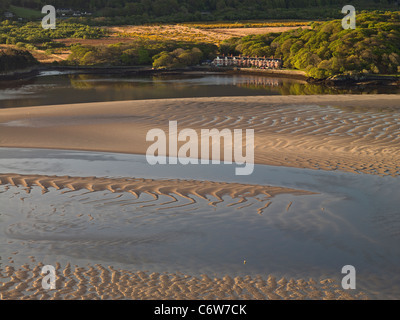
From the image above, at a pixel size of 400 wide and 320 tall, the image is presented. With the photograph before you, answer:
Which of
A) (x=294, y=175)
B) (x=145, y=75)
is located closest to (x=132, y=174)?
(x=294, y=175)

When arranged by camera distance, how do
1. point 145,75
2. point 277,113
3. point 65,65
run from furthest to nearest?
point 65,65 → point 145,75 → point 277,113

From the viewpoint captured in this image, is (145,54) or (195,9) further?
(195,9)

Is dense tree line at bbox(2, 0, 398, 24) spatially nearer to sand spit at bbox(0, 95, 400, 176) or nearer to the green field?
the green field

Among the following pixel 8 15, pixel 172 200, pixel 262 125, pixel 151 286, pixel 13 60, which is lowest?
pixel 151 286

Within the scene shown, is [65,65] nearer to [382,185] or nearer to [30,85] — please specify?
→ [30,85]

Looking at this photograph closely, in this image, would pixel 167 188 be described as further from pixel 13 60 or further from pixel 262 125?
pixel 13 60

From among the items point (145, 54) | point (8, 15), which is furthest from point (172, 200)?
point (8, 15)

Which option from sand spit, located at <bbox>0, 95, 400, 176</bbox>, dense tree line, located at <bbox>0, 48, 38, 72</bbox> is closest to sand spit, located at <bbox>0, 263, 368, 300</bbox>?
sand spit, located at <bbox>0, 95, 400, 176</bbox>
